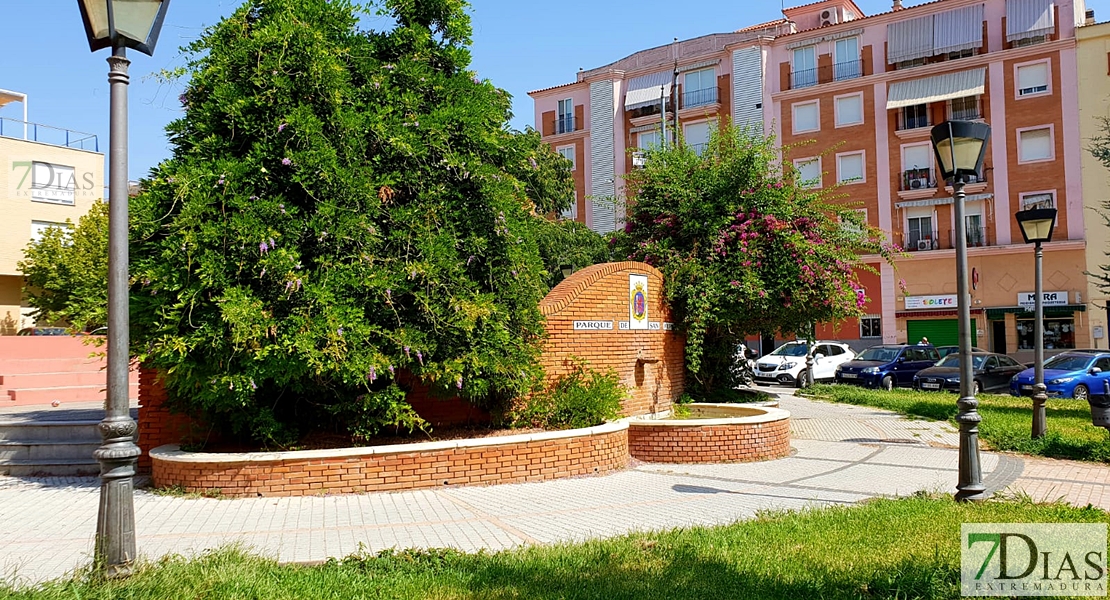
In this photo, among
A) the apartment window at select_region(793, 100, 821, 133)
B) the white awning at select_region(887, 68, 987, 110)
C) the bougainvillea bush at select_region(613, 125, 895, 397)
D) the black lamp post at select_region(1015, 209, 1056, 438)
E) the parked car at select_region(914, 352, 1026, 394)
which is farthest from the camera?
the apartment window at select_region(793, 100, 821, 133)

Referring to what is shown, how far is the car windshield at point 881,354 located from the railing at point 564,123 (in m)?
26.1

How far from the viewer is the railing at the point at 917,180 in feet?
127

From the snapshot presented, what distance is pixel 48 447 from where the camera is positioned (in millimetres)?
10211

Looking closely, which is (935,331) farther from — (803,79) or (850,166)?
(803,79)

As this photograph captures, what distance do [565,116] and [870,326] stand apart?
2196 cm

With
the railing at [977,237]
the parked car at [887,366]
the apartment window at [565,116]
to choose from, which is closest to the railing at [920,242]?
the railing at [977,237]

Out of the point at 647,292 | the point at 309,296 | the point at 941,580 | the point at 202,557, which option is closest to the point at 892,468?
the point at 647,292

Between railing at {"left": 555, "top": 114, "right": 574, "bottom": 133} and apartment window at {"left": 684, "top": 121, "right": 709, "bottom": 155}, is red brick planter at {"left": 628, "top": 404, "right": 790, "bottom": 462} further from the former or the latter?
railing at {"left": 555, "top": 114, "right": 574, "bottom": 133}

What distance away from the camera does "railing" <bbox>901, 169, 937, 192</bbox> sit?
3884 centimetres

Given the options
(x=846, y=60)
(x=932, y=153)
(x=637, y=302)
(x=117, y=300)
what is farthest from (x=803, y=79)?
(x=117, y=300)

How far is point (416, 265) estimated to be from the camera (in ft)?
29.8

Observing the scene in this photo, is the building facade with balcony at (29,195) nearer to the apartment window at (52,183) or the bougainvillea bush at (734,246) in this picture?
the apartment window at (52,183)

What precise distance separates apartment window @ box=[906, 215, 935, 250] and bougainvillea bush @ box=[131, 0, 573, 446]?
33731 mm

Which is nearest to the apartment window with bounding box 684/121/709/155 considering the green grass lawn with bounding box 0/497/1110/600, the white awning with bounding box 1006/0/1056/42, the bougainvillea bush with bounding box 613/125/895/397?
the white awning with bounding box 1006/0/1056/42
